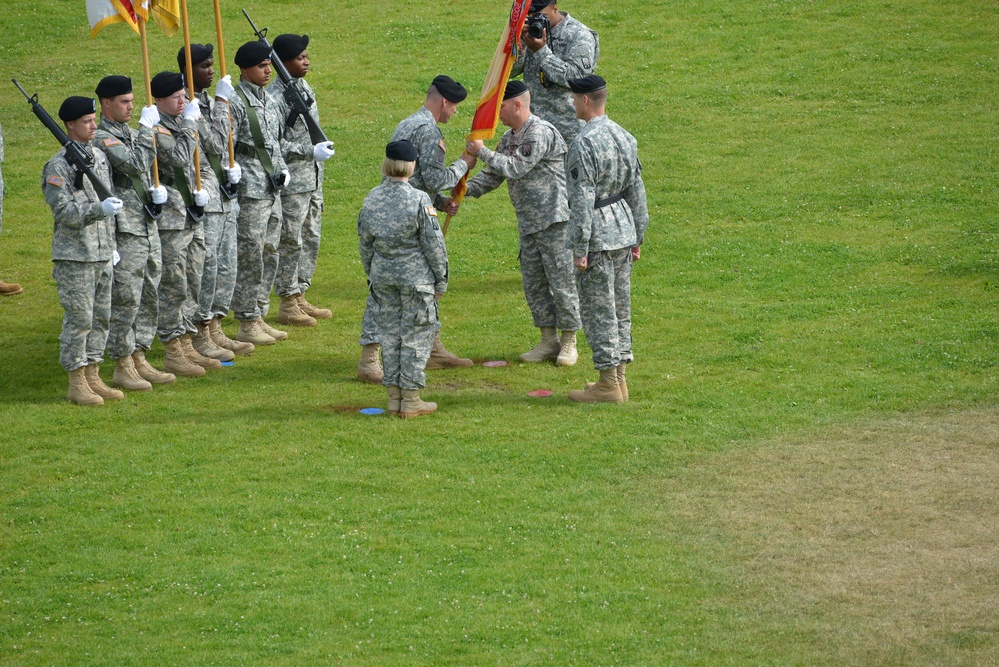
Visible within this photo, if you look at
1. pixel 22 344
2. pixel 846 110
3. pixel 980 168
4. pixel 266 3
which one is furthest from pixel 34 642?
pixel 266 3

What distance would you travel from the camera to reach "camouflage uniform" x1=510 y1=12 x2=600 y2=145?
1388cm

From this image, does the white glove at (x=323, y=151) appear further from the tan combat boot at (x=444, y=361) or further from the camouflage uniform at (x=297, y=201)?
the tan combat boot at (x=444, y=361)

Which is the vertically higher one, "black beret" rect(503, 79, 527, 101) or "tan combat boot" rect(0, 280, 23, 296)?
"black beret" rect(503, 79, 527, 101)

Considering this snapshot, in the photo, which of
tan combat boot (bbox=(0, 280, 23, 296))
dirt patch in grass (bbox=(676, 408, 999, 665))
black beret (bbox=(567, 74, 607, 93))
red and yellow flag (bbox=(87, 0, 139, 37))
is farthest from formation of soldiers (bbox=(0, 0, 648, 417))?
tan combat boot (bbox=(0, 280, 23, 296))

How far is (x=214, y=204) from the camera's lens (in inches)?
500

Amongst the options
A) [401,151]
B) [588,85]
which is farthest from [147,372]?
[588,85]

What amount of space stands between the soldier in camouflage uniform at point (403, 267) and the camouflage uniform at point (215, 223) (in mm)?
2256

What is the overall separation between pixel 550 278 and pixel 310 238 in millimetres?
3199

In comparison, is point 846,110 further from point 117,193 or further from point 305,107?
point 117,193

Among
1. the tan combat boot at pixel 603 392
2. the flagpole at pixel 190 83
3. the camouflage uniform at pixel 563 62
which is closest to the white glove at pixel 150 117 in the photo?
the flagpole at pixel 190 83

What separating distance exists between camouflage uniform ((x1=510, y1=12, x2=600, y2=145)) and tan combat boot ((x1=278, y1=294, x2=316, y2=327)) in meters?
3.48

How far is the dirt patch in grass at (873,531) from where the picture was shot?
7523 mm

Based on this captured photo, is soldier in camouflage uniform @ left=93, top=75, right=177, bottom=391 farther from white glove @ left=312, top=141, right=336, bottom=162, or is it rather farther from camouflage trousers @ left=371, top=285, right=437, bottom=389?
camouflage trousers @ left=371, top=285, right=437, bottom=389

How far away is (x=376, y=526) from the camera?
30.2 feet
